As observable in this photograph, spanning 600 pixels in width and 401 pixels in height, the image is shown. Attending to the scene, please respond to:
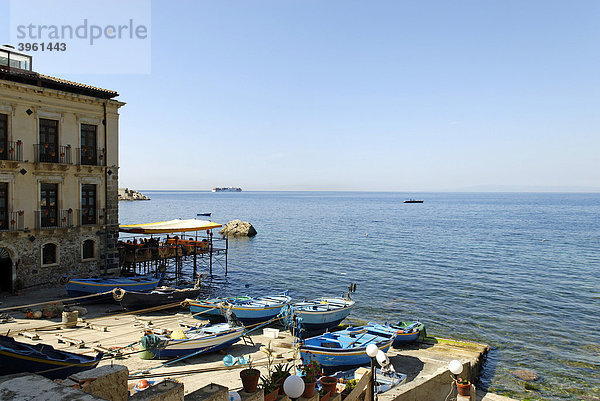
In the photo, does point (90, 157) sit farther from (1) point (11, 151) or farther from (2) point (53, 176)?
(1) point (11, 151)

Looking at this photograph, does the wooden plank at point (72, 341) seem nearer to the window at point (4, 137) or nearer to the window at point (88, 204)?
the window at point (88, 204)

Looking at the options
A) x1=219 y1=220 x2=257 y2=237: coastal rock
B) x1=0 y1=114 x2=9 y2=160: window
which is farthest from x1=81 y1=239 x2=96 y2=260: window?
x1=219 y1=220 x2=257 y2=237: coastal rock

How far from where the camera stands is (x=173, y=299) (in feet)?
92.6

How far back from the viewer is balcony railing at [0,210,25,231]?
87.9 feet

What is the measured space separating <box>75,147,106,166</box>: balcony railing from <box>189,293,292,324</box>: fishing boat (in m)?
12.9

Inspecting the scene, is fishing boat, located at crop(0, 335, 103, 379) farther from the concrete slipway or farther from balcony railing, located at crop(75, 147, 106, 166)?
balcony railing, located at crop(75, 147, 106, 166)

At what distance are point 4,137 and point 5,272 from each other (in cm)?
855

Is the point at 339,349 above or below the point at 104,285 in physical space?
below

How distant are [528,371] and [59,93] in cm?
3287

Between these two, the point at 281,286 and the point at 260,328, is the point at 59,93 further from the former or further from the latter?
the point at 281,286

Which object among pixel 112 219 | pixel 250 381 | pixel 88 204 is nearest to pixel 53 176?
pixel 88 204

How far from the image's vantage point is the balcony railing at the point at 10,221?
2680cm

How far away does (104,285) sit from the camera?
2739cm

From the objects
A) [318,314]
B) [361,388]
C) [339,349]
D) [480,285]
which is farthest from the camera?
[480,285]
